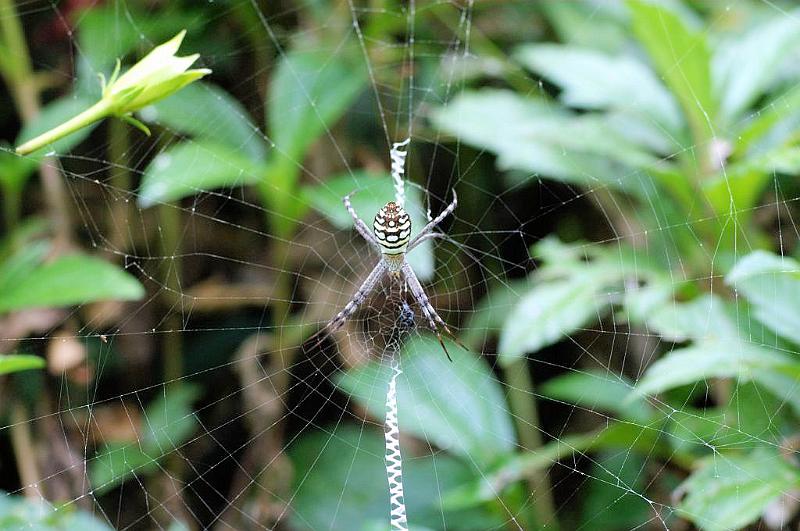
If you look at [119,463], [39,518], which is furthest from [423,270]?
[39,518]

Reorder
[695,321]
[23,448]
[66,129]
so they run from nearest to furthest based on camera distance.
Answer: [66,129] < [695,321] < [23,448]

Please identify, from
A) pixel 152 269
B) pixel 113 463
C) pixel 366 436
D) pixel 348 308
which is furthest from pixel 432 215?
pixel 113 463

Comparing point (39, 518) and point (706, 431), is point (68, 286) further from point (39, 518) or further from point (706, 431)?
point (706, 431)

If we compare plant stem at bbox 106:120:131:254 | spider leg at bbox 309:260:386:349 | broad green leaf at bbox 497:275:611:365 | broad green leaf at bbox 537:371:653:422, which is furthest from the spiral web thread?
plant stem at bbox 106:120:131:254

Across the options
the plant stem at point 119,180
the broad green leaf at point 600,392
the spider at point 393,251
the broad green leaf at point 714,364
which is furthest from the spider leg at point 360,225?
the broad green leaf at point 714,364

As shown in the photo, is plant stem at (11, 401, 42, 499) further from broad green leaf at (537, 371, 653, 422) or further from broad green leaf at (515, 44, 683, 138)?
broad green leaf at (515, 44, 683, 138)

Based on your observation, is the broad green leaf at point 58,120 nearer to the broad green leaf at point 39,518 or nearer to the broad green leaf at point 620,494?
the broad green leaf at point 39,518
